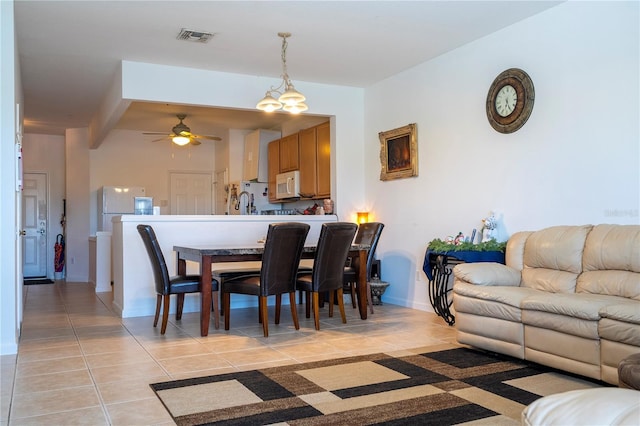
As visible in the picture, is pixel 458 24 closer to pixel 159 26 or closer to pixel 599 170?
pixel 599 170

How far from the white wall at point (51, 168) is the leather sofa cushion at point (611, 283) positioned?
30.1ft

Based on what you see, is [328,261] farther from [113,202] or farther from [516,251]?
[113,202]

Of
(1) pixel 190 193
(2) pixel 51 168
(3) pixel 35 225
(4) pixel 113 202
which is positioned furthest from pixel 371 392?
(2) pixel 51 168

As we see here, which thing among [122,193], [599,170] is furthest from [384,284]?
[122,193]

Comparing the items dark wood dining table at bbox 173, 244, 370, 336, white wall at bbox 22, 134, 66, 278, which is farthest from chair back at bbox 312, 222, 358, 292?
white wall at bbox 22, 134, 66, 278

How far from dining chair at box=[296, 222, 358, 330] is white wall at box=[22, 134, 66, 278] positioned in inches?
272

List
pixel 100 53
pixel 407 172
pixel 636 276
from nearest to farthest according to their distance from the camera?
pixel 636 276, pixel 100 53, pixel 407 172

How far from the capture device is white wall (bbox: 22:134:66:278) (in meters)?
10.1

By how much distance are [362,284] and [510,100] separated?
2151 mm

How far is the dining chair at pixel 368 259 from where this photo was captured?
5.36 m

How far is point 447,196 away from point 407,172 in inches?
26.9

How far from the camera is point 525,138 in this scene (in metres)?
4.65

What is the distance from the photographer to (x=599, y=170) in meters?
4.02

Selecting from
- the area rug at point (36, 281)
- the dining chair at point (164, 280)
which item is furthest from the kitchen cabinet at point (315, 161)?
the area rug at point (36, 281)
